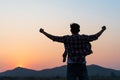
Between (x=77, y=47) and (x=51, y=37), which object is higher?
(x=51, y=37)

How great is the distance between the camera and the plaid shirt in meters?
10.7

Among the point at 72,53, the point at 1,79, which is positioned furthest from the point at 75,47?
the point at 1,79

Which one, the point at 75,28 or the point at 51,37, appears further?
the point at 51,37

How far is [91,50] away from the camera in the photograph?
1069 cm

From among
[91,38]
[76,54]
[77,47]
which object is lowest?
[76,54]

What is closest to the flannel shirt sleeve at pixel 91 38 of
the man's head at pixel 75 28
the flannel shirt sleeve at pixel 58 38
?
the man's head at pixel 75 28

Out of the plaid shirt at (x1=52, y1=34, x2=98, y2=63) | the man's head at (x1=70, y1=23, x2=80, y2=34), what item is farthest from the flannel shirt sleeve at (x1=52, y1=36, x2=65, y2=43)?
the man's head at (x1=70, y1=23, x2=80, y2=34)

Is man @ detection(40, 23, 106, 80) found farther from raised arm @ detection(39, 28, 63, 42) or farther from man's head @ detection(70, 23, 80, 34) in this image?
raised arm @ detection(39, 28, 63, 42)

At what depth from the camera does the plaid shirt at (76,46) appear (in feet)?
35.0

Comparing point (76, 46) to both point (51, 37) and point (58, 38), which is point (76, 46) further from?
point (51, 37)

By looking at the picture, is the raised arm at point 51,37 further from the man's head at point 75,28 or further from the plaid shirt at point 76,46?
the man's head at point 75,28

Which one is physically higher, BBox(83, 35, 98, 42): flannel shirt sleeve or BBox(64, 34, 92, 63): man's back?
BBox(83, 35, 98, 42): flannel shirt sleeve

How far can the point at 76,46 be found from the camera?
1070cm

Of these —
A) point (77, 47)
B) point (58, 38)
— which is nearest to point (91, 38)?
point (77, 47)
